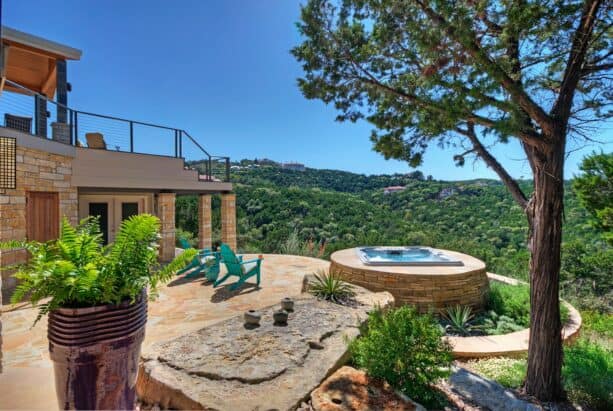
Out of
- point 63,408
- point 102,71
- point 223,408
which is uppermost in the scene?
point 102,71

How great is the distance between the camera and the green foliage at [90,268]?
165cm

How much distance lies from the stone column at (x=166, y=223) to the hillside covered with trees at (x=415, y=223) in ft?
15.1

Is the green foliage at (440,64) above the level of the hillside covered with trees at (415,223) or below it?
above

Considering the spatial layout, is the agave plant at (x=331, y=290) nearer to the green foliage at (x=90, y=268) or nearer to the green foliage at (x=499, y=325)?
the green foliage at (x=499, y=325)

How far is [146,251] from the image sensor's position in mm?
1958

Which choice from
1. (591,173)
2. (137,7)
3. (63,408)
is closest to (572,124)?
(63,408)

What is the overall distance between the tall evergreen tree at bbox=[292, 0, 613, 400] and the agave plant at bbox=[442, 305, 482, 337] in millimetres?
1833

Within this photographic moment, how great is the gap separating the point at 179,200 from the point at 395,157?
57.5ft

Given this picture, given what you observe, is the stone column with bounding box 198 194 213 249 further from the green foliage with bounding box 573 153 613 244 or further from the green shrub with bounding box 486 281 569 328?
the green foliage with bounding box 573 153 613 244

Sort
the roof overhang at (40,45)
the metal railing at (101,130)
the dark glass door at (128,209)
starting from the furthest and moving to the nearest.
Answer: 1. the dark glass door at (128,209)
2. the metal railing at (101,130)
3. the roof overhang at (40,45)

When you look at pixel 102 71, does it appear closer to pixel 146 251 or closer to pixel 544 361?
pixel 146 251

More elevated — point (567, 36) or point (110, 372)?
point (567, 36)

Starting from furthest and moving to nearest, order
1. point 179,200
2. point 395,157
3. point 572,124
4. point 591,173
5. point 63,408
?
point 179,200, point 591,173, point 395,157, point 572,124, point 63,408

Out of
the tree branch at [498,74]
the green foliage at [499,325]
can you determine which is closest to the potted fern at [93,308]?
the tree branch at [498,74]
